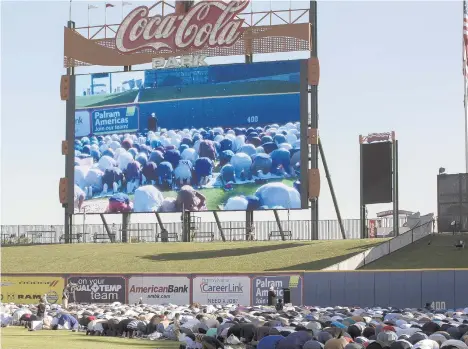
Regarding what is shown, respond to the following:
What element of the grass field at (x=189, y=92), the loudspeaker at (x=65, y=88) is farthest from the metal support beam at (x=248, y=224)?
the loudspeaker at (x=65, y=88)

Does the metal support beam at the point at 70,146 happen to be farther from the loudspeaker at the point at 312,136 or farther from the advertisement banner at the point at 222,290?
the advertisement banner at the point at 222,290

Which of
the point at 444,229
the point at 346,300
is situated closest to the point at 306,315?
the point at 346,300

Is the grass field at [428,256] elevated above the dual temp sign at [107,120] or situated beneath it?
situated beneath

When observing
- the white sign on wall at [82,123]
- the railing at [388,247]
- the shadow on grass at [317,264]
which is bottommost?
the shadow on grass at [317,264]

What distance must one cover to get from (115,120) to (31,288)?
14.6m

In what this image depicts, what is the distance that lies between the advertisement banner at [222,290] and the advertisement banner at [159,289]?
25.3 inches

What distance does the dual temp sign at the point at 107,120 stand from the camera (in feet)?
204

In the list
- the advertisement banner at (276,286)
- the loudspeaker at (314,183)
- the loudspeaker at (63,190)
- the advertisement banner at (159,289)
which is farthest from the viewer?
the loudspeaker at (63,190)

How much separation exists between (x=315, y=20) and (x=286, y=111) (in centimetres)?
713

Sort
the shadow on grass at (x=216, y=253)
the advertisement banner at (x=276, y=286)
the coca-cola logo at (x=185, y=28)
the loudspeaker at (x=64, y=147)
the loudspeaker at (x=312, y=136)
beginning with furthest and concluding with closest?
the loudspeaker at (x=64, y=147) < the coca-cola logo at (x=185, y=28) < the shadow on grass at (x=216, y=253) < the loudspeaker at (x=312, y=136) < the advertisement banner at (x=276, y=286)

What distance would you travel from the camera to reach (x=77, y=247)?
6644 centimetres

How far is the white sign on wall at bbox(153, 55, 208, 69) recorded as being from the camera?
2462 inches

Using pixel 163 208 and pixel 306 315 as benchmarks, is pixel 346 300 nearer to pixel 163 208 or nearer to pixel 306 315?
pixel 306 315

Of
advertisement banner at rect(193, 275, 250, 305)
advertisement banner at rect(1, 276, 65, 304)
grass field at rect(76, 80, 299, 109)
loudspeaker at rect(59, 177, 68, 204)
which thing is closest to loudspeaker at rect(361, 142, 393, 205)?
grass field at rect(76, 80, 299, 109)
